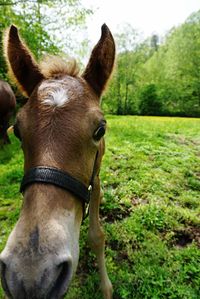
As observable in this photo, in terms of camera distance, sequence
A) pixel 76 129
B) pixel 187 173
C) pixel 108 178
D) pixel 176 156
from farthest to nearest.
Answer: pixel 176 156
pixel 187 173
pixel 108 178
pixel 76 129

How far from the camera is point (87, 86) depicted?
2266 mm

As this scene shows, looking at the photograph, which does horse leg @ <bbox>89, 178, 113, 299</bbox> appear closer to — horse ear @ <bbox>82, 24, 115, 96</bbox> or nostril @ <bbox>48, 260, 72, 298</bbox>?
horse ear @ <bbox>82, 24, 115, 96</bbox>

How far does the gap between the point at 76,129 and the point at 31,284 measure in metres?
0.96

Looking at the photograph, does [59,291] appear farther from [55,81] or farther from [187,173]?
[187,173]

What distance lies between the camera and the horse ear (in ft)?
7.42

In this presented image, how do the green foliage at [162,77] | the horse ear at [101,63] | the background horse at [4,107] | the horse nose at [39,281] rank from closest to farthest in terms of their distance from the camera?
1. the horse nose at [39,281]
2. the horse ear at [101,63]
3. the background horse at [4,107]
4. the green foliage at [162,77]

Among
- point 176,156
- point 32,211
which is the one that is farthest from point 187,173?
point 32,211

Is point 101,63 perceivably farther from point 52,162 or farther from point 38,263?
point 38,263

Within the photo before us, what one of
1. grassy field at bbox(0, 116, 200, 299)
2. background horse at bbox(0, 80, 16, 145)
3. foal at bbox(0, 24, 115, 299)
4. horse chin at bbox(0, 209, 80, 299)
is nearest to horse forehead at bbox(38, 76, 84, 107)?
foal at bbox(0, 24, 115, 299)

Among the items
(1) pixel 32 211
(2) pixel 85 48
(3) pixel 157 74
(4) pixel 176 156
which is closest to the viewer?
(1) pixel 32 211

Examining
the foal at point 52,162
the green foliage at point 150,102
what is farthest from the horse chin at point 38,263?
the green foliage at point 150,102

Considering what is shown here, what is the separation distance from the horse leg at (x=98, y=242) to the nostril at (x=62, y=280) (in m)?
1.48

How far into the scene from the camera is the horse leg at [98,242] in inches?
109

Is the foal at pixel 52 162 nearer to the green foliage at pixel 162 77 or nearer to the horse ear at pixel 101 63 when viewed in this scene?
the horse ear at pixel 101 63
